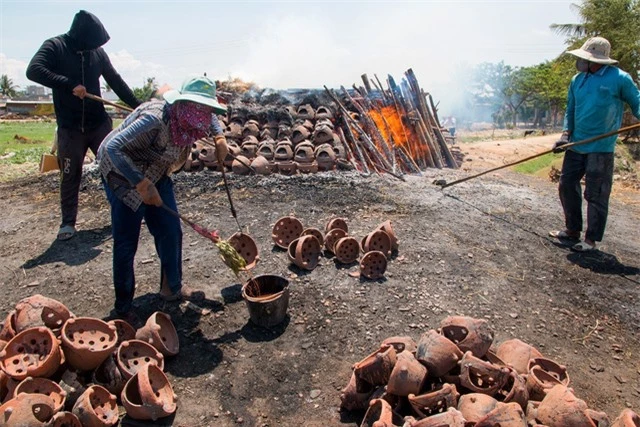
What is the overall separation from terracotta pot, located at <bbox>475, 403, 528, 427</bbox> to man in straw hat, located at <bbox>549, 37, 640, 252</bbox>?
151 inches

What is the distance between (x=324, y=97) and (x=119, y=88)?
18.2 ft

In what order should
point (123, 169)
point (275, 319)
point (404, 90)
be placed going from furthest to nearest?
point (404, 90), point (275, 319), point (123, 169)

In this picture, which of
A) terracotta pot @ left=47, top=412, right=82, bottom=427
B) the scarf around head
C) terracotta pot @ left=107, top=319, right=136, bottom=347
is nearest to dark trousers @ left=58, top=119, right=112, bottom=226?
the scarf around head

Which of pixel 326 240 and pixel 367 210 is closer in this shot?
pixel 326 240

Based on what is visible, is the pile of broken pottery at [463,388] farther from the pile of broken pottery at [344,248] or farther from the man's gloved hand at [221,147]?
the man's gloved hand at [221,147]

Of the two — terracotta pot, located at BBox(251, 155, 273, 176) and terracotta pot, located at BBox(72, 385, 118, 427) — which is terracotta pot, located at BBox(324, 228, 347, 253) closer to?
terracotta pot, located at BBox(72, 385, 118, 427)

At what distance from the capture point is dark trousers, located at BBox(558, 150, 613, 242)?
5.41 meters

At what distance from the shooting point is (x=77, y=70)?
18.0 feet

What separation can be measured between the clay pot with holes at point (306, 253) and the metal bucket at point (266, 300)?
2.14ft

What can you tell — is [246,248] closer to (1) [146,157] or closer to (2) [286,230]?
(2) [286,230]

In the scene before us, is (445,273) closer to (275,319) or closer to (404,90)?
(275,319)

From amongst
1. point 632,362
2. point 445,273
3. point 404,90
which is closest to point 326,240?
point 445,273

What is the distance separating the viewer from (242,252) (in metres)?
4.81

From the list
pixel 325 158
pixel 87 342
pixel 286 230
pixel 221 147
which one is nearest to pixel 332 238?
pixel 286 230
